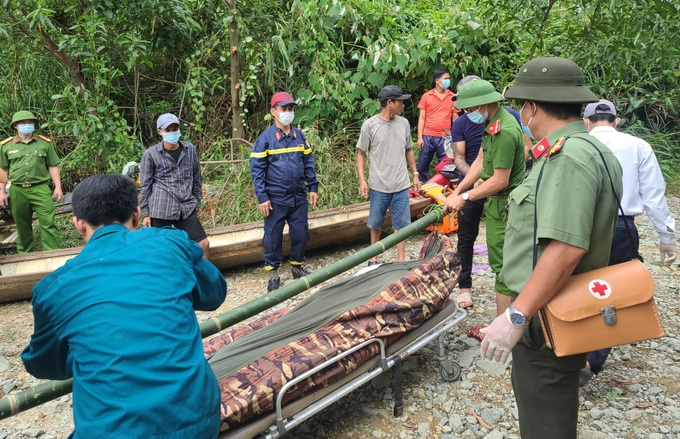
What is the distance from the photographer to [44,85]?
8.59m

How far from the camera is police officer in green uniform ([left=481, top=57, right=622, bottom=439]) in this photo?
1754mm

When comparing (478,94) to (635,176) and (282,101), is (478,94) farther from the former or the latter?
(282,101)

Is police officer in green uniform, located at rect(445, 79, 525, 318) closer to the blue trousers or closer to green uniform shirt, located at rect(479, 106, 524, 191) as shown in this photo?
green uniform shirt, located at rect(479, 106, 524, 191)

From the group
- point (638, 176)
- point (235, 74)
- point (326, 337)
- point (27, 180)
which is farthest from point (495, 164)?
point (235, 74)

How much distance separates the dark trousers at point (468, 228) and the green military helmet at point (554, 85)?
2.19 m

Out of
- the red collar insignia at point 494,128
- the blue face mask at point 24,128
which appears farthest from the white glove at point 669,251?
the blue face mask at point 24,128

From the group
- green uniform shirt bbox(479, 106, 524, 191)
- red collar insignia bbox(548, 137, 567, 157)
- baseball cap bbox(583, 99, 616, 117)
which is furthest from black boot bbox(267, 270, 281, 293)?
red collar insignia bbox(548, 137, 567, 157)

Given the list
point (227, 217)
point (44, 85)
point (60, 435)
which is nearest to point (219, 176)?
point (227, 217)

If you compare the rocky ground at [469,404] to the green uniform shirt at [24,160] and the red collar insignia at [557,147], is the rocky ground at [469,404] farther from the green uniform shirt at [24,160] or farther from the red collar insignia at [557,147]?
the green uniform shirt at [24,160]

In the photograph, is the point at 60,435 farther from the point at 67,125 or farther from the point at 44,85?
the point at 44,85

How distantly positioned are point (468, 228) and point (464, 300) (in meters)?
0.65

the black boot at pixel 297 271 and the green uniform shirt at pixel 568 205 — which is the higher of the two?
the green uniform shirt at pixel 568 205

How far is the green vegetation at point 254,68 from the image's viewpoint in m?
7.14

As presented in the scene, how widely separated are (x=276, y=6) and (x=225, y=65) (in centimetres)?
133
